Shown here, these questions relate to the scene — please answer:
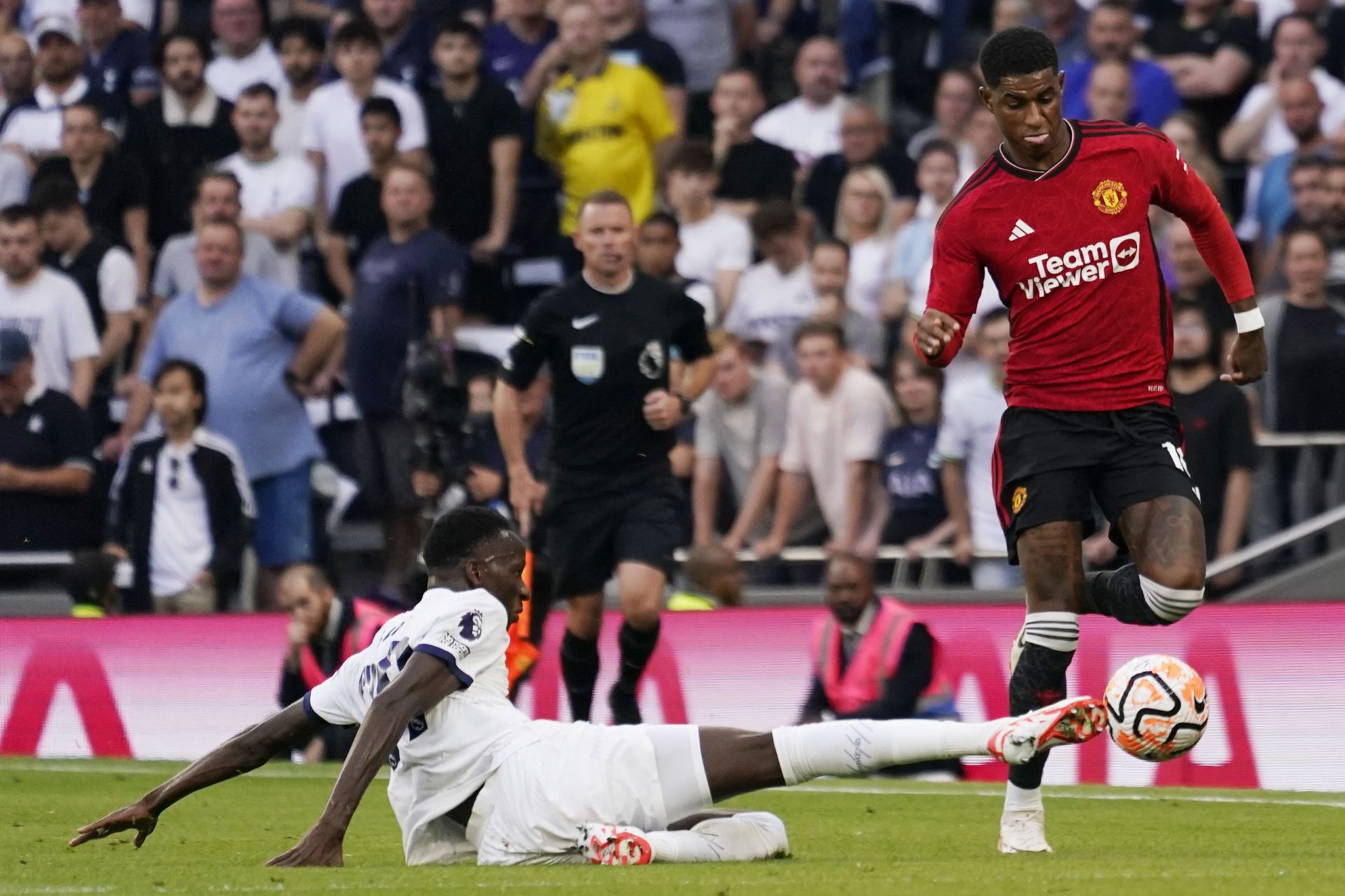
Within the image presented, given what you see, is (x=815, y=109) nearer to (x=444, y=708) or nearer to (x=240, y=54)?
(x=240, y=54)

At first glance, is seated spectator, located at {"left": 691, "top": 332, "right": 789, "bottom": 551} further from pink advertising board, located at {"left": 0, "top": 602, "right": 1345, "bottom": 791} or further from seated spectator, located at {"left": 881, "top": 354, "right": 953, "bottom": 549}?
pink advertising board, located at {"left": 0, "top": 602, "right": 1345, "bottom": 791}

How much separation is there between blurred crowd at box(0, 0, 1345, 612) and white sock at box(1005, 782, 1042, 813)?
4730 millimetres

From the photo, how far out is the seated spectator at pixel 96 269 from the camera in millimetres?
14812

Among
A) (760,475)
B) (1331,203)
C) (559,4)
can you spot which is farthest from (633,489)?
(559,4)

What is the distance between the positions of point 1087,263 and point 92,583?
26.0ft

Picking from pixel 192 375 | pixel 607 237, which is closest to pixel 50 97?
pixel 192 375

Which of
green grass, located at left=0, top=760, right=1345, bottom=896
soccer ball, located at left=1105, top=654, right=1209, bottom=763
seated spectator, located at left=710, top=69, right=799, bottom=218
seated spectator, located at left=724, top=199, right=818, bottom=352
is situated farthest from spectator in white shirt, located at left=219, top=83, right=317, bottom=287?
soccer ball, located at left=1105, top=654, right=1209, bottom=763

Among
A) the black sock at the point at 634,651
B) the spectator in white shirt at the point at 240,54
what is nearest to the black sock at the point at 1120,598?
the black sock at the point at 634,651

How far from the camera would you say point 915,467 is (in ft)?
40.8

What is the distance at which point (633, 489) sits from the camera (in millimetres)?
10555

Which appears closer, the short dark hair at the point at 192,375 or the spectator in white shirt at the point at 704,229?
the short dark hair at the point at 192,375

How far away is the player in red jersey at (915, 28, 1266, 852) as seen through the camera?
22.8 feet

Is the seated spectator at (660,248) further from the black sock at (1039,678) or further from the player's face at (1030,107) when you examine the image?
the black sock at (1039,678)

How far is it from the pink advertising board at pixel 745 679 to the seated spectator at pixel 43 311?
1908 mm
